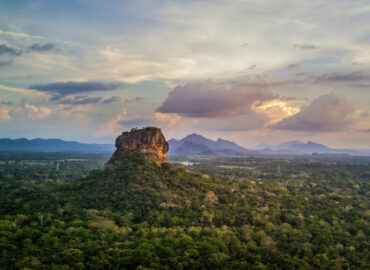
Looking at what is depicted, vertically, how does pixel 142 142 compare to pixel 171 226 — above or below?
above

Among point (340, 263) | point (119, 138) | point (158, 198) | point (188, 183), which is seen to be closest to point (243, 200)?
point (188, 183)

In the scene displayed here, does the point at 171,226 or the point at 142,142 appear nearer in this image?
Answer: the point at 171,226

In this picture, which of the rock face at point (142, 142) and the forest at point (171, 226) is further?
the rock face at point (142, 142)

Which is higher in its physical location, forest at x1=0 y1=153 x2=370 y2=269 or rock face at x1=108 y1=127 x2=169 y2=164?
rock face at x1=108 y1=127 x2=169 y2=164

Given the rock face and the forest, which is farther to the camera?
the rock face
